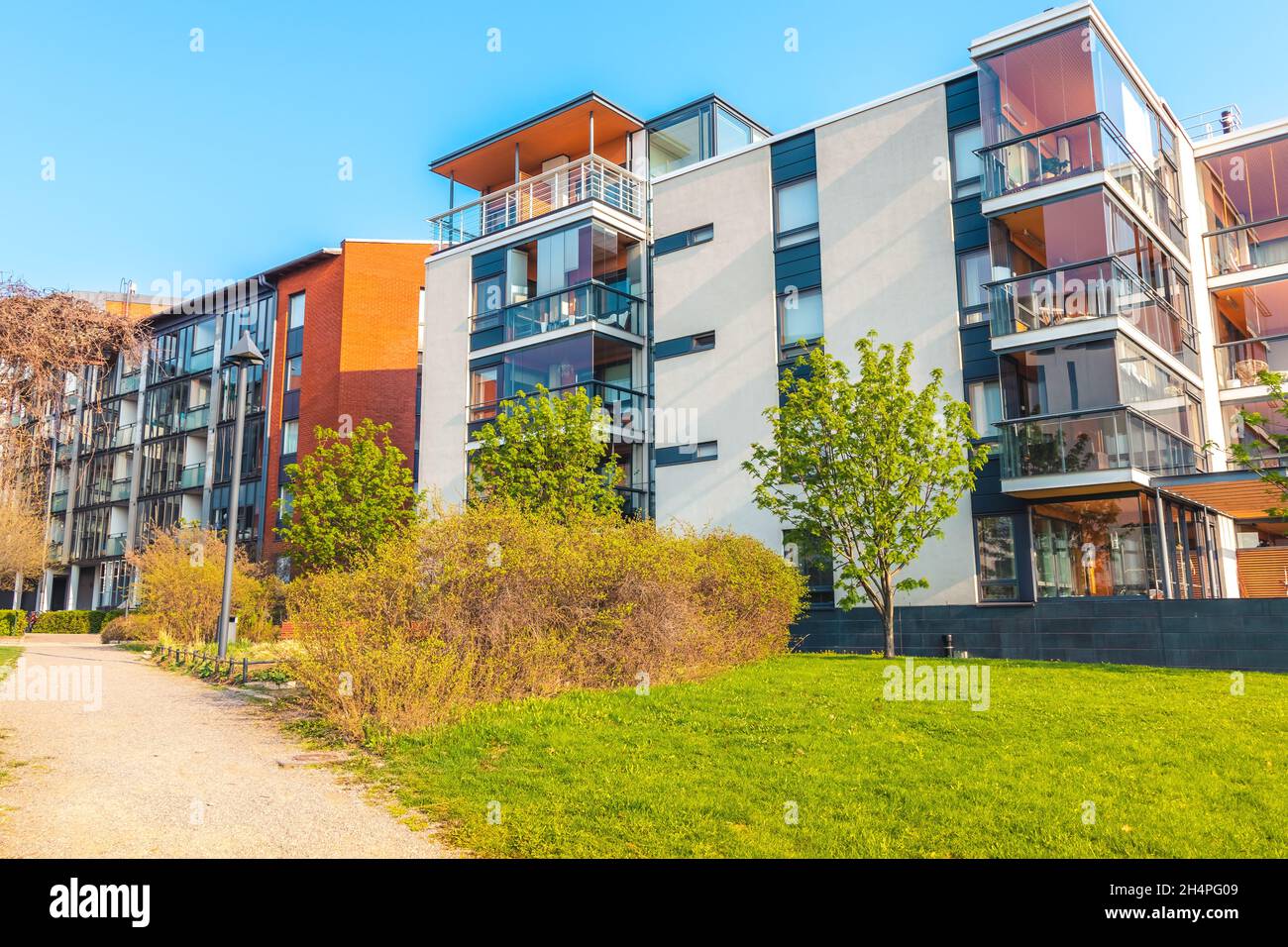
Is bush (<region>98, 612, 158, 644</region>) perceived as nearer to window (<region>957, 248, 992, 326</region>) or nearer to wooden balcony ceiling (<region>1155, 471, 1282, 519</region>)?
window (<region>957, 248, 992, 326</region>)

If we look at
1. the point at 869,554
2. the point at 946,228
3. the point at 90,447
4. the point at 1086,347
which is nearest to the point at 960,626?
the point at 869,554

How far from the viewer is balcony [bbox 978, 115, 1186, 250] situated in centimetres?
1939

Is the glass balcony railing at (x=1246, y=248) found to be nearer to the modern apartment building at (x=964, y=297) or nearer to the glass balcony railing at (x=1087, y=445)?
the modern apartment building at (x=964, y=297)

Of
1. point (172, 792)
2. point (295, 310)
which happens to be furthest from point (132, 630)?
point (172, 792)

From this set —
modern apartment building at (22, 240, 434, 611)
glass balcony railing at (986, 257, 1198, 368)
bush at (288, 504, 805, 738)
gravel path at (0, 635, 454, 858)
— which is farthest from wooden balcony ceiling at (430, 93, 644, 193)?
gravel path at (0, 635, 454, 858)

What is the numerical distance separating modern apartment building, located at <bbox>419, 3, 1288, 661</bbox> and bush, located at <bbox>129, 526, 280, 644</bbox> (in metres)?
7.25

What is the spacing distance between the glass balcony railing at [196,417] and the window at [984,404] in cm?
3680

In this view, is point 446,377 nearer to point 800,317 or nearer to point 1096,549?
point 800,317

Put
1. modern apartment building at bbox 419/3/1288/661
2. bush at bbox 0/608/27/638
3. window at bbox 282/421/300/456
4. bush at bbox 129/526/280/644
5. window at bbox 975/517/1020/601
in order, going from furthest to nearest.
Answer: window at bbox 282/421/300/456 < bush at bbox 0/608/27/638 < bush at bbox 129/526/280/644 < window at bbox 975/517/1020/601 < modern apartment building at bbox 419/3/1288/661

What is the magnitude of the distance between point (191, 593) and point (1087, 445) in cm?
1994

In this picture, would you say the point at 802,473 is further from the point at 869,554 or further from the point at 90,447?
the point at 90,447

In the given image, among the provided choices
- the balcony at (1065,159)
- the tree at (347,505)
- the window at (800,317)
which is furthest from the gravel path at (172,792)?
the balcony at (1065,159)

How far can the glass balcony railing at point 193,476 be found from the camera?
45219 millimetres

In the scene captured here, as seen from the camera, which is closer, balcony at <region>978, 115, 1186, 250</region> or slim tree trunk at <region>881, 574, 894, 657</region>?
slim tree trunk at <region>881, 574, 894, 657</region>
